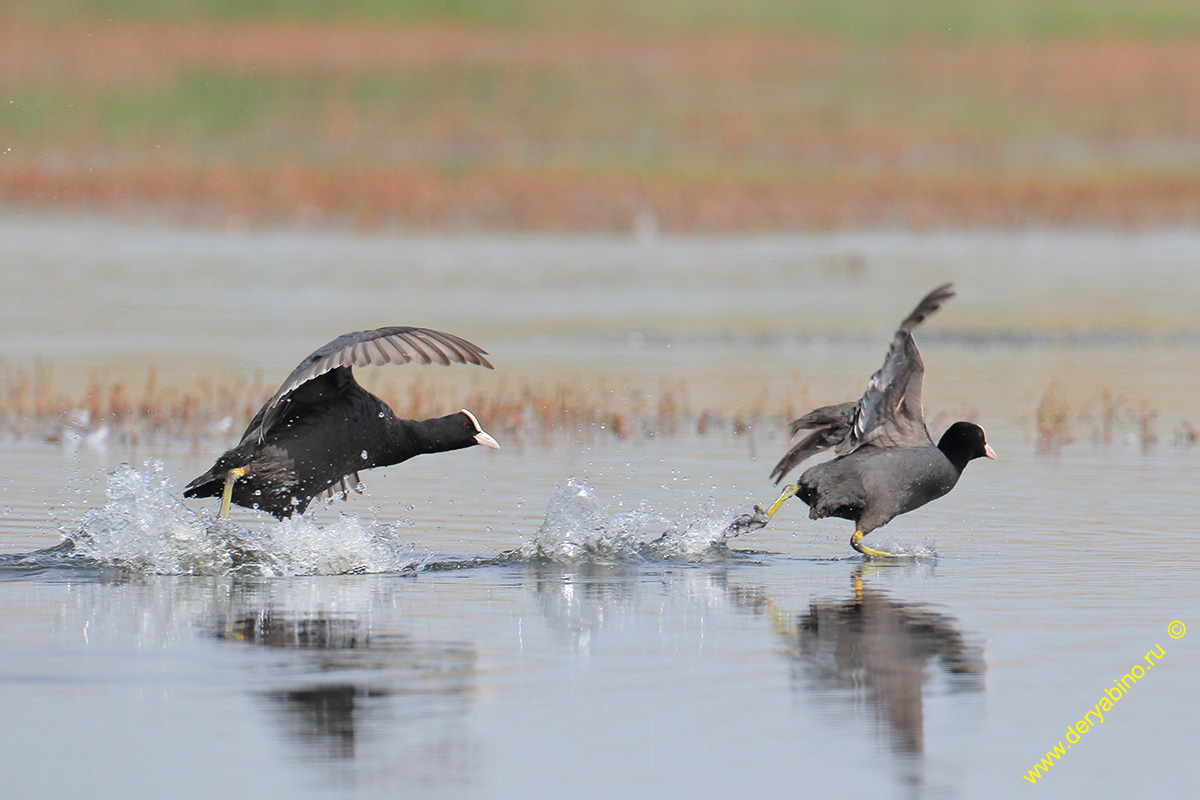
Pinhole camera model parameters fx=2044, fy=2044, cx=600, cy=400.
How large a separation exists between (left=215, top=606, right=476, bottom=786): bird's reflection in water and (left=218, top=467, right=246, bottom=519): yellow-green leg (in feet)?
6.16

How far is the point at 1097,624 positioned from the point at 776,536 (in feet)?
11.0

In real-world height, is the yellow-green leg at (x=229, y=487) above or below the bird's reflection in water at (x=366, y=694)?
above

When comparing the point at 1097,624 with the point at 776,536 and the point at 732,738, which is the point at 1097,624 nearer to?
the point at 732,738

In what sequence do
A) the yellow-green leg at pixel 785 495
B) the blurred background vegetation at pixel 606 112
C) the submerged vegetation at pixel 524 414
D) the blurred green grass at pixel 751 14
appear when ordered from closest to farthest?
the yellow-green leg at pixel 785 495 < the submerged vegetation at pixel 524 414 < the blurred background vegetation at pixel 606 112 < the blurred green grass at pixel 751 14

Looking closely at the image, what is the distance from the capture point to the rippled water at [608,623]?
22.7ft

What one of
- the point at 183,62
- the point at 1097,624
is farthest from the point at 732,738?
the point at 183,62

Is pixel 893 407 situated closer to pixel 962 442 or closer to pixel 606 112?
pixel 962 442

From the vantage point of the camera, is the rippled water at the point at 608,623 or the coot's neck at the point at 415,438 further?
the coot's neck at the point at 415,438

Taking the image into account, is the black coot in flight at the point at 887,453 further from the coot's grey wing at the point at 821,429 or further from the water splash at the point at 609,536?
the water splash at the point at 609,536

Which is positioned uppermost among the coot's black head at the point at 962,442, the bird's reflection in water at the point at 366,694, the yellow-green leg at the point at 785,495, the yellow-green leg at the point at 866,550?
the coot's black head at the point at 962,442

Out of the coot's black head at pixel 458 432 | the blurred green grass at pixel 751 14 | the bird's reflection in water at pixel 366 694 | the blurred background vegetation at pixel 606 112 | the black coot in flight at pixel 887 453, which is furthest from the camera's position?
the blurred green grass at pixel 751 14

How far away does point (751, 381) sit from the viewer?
797 inches

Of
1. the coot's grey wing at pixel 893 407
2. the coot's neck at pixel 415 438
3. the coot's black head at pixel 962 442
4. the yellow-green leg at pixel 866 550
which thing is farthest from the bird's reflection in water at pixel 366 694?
the coot's black head at pixel 962 442

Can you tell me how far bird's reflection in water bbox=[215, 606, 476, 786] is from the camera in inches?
270
